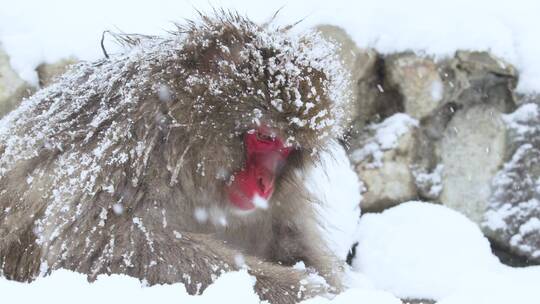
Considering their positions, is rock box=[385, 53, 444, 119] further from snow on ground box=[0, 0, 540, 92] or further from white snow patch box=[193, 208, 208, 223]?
white snow patch box=[193, 208, 208, 223]

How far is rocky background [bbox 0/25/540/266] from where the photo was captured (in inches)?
139

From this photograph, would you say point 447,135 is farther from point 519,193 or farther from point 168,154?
point 168,154

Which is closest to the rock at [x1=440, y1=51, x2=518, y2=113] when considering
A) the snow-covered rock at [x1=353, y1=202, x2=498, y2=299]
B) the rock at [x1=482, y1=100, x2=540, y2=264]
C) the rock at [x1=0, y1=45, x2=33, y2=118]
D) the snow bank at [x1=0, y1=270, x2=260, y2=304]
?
the rock at [x1=482, y1=100, x2=540, y2=264]

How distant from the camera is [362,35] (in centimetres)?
363

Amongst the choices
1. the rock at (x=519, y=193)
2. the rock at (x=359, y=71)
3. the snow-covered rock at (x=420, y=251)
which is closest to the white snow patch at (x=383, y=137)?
the rock at (x=359, y=71)

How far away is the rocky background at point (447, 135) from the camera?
3521 millimetres

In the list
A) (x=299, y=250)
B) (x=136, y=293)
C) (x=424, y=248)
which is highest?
(x=136, y=293)

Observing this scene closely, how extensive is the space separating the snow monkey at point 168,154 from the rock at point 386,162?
1.54 meters

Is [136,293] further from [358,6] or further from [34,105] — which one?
[358,6]

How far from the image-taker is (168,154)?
187 cm

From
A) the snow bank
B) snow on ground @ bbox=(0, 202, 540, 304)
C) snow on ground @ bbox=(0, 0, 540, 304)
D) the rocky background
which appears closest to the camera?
the snow bank

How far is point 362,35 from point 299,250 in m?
1.63

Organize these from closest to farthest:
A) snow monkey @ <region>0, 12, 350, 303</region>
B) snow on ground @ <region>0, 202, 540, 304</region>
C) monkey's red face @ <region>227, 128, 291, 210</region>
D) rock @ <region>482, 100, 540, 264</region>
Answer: snow monkey @ <region>0, 12, 350, 303</region> → monkey's red face @ <region>227, 128, 291, 210</region> → snow on ground @ <region>0, 202, 540, 304</region> → rock @ <region>482, 100, 540, 264</region>

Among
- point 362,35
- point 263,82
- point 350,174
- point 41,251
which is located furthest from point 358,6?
point 41,251
